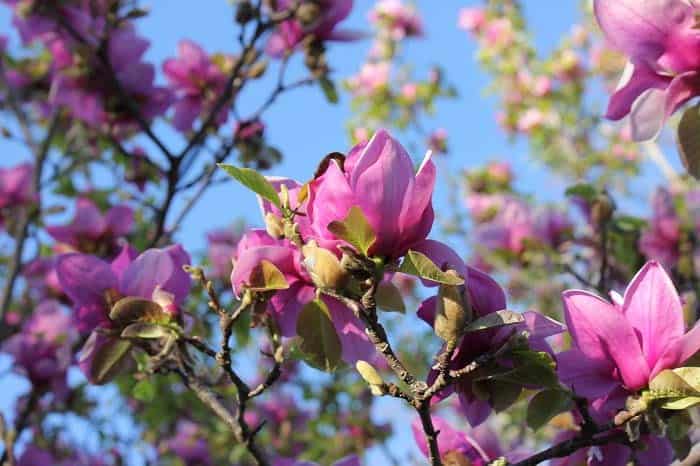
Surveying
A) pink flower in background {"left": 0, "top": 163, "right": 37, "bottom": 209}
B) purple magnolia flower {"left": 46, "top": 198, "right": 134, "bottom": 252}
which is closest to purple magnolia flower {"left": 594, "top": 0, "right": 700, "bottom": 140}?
purple magnolia flower {"left": 46, "top": 198, "right": 134, "bottom": 252}

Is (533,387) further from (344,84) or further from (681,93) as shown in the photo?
(344,84)

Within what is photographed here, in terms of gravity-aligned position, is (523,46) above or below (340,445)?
above

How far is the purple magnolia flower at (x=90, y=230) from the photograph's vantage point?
2322 mm

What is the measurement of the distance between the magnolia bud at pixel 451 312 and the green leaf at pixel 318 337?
0.70ft

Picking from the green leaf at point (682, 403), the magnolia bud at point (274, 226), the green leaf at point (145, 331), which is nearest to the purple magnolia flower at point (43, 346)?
the green leaf at point (145, 331)

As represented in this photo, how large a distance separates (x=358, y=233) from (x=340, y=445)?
122 inches

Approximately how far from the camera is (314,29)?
2.27 m

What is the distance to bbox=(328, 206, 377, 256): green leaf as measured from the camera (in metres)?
0.93

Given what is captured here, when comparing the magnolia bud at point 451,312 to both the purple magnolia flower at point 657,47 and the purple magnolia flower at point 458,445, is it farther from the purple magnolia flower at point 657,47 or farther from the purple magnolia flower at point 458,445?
the purple magnolia flower at point 657,47

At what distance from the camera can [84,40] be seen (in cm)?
245

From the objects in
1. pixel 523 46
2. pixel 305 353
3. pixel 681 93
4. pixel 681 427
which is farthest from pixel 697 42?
pixel 523 46

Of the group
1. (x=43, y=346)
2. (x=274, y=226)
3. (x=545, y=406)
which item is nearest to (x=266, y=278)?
(x=274, y=226)

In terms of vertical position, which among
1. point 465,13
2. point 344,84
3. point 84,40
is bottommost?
point 84,40

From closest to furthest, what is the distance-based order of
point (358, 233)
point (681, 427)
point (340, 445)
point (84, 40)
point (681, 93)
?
point (358, 233), point (681, 427), point (681, 93), point (84, 40), point (340, 445)
